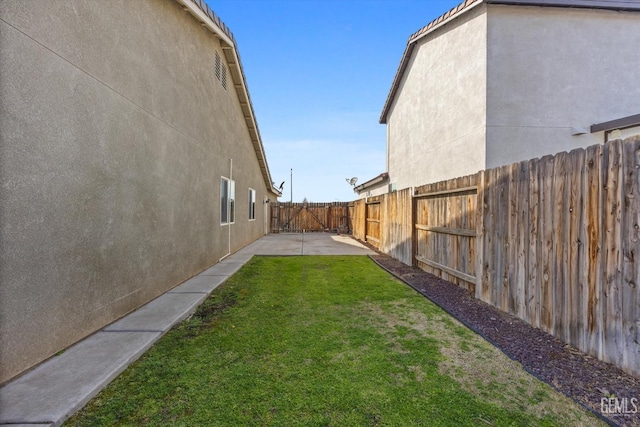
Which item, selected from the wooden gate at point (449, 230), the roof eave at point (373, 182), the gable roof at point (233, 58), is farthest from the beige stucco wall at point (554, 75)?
the roof eave at point (373, 182)

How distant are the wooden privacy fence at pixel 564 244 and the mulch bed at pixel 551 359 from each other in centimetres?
12

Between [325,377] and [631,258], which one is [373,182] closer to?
[631,258]

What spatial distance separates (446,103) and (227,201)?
23.8 ft

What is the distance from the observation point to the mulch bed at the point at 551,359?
2174 mm

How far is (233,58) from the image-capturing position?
8.59 metres

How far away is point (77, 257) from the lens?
296 cm

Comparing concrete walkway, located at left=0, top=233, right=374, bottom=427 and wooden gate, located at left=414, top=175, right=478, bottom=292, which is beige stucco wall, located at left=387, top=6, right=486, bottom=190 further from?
concrete walkway, located at left=0, top=233, right=374, bottom=427

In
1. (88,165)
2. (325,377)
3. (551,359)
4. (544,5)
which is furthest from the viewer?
(544,5)

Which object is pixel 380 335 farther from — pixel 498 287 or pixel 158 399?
pixel 158 399

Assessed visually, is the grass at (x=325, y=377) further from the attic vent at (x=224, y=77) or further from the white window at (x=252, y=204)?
the white window at (x=252, y=204)

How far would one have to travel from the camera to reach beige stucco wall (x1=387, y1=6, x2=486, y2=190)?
24.0ft

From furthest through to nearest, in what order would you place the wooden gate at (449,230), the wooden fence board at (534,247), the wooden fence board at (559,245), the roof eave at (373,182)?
the roof eave at (373,182) < the wooden gate at (449,230) < the wooden fence board at (534,247) < the wooden fence board at (559,245)

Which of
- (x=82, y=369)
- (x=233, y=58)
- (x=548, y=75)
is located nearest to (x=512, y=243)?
(x=82, y=369)

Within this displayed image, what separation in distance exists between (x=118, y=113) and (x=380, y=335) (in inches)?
168
